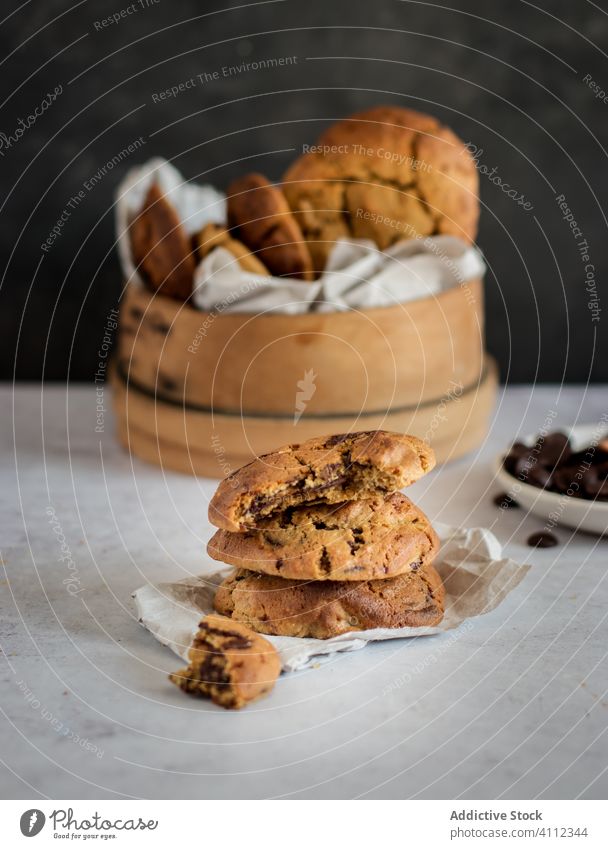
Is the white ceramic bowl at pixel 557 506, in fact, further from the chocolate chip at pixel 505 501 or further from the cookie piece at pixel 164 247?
the cookie piece at pixel 164 247

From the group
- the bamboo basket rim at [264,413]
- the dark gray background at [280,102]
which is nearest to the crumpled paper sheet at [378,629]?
the bamboo basket rim at [264,413]

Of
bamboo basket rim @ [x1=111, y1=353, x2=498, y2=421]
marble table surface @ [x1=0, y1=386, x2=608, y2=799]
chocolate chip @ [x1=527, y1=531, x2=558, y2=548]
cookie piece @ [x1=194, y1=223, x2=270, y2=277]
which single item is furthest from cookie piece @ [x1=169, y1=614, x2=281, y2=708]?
cookie piece @ [x1=194, y1=223, x2=270, y2=277]

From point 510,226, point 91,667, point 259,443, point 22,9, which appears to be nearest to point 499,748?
point 91,667

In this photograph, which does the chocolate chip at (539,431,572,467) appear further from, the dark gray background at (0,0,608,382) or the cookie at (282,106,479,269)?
the dark gray background at (0,0,608,382)

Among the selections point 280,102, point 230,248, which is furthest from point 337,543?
point 280,102

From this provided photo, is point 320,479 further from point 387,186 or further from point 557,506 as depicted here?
point 387,186

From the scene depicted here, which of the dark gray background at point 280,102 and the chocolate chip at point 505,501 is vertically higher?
the dark gray background at point 280,102

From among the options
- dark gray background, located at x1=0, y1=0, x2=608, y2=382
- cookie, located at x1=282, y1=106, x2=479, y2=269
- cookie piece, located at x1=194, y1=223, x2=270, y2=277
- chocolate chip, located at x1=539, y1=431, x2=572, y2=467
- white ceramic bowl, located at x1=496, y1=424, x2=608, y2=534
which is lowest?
white ceramic bowl, located at x1=496, y1=424, x2=608, y2=534
